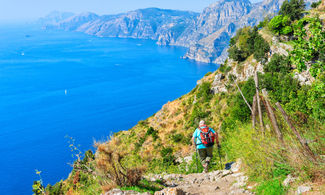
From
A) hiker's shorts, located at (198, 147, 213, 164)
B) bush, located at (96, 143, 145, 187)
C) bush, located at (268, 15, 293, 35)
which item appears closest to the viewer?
bush, located at (96, 143, 145, 187)

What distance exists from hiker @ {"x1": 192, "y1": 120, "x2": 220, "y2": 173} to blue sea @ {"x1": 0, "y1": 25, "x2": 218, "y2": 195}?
3268cm

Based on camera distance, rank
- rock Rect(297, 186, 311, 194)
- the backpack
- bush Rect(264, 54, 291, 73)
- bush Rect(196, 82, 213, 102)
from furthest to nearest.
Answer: bush Rect(196, 82, 213, 102) → bush Rect(264, 54, 291, 73) → the backpack → rock Rect(297, 186, 311, 194)

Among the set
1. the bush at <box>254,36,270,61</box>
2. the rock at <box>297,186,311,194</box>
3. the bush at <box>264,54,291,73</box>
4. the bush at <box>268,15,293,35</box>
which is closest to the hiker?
the rock at <box>297,186,311,194</box>

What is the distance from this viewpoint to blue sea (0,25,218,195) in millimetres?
68625

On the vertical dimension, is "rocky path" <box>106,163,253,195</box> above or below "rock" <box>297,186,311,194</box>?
below

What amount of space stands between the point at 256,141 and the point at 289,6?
2665 cm

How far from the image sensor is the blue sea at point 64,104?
6862 cm

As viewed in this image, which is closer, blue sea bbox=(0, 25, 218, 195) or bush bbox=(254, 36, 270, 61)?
bush bbox=(254, 36, 270, 61)

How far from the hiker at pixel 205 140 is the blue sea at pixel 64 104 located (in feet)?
107

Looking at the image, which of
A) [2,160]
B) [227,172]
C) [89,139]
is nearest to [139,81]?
[89,139]

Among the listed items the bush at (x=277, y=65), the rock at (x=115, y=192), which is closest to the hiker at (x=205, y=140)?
the rock at (x=115, y=192)

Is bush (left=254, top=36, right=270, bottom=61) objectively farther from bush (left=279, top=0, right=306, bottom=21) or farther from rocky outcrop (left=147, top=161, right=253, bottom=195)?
rocky outcrop (left=147, top=161, right=253, bottom=195)

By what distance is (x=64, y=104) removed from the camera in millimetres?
109125

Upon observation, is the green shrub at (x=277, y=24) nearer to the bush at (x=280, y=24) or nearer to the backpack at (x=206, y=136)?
the bush at (x=280, y=24)
